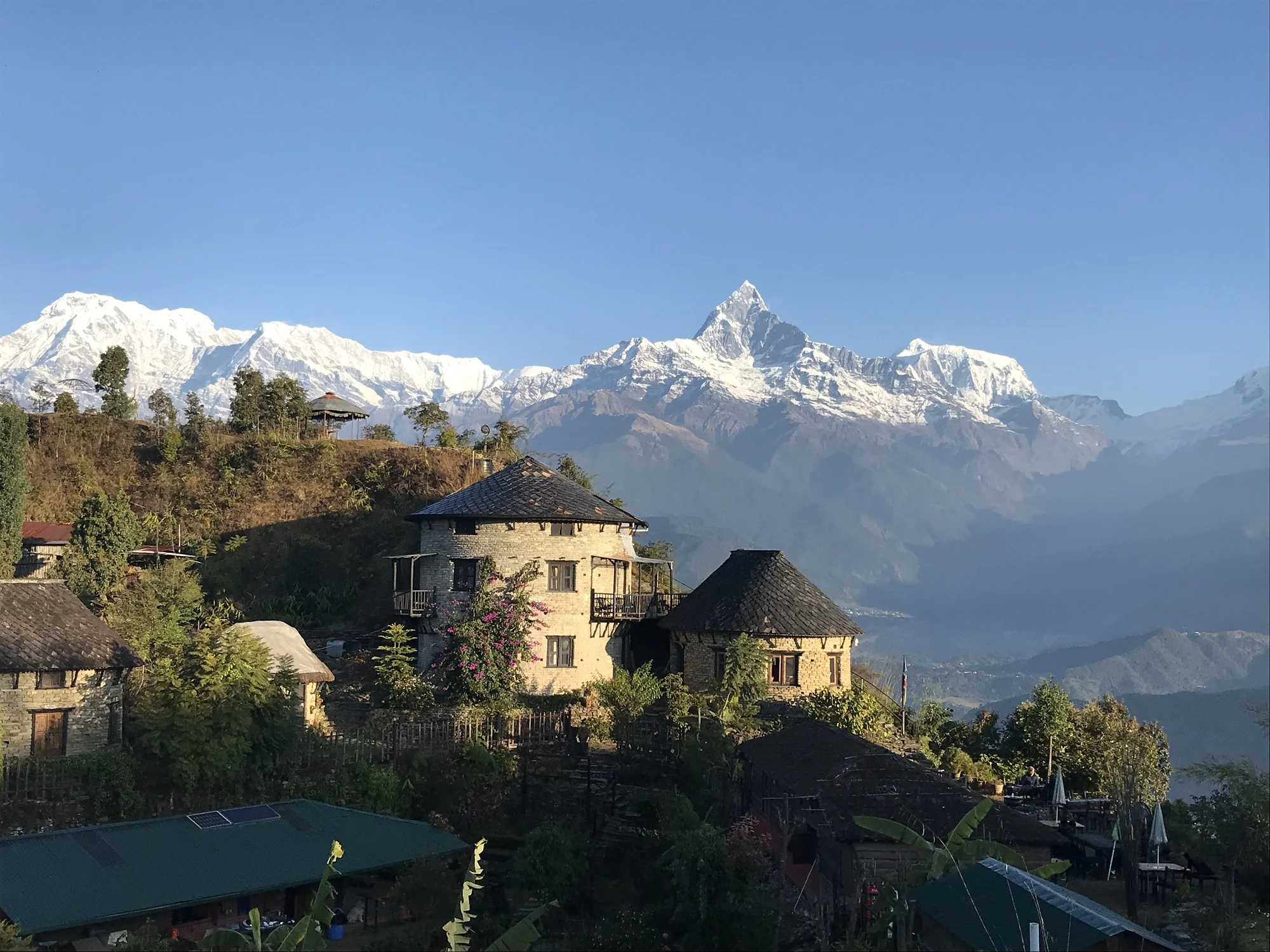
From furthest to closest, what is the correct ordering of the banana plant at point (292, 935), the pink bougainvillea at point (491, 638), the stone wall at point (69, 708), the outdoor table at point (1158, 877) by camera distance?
the pink bougainvillea at point (491, 638)
the stone wall at point (69, 708)
the outdoor table at point (1158, 877)
the banana plant at point (292, 935)

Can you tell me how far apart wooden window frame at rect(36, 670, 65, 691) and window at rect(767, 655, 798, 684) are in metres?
23.0

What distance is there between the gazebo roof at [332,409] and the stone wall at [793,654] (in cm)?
2759

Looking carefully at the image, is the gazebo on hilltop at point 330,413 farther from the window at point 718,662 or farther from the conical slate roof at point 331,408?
the window at point 718,662

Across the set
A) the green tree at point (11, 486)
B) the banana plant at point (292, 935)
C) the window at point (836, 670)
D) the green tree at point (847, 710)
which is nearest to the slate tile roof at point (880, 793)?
the green tree at point (847, 710)

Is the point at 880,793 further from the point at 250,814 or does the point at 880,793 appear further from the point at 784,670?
the point at 250,814

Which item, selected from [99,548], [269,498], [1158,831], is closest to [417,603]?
[99,548]

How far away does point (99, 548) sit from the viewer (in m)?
48.4

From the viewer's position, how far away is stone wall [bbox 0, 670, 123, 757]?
31469mm

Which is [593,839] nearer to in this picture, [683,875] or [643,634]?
[683,875]

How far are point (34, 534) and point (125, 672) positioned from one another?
1861cm

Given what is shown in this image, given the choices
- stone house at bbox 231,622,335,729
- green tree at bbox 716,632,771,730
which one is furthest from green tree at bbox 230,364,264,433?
green tree at bbox 716,632,771,730

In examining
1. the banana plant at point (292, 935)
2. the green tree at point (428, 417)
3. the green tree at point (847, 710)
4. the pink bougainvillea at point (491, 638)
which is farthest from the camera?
the green tree at point (428, 417)

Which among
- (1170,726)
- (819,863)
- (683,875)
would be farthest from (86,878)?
(1170,726)

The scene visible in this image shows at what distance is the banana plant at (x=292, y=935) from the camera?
18.1m
